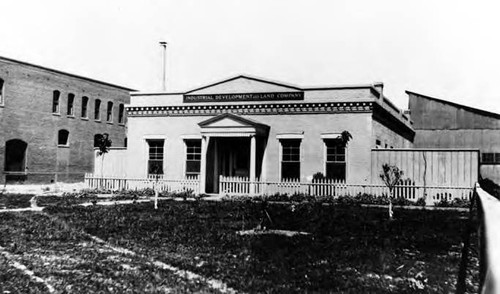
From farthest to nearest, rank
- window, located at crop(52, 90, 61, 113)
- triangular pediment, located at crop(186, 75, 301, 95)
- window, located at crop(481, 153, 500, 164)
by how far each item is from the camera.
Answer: window, located at crop(52, 90, 61, 113), window, located at crop(481, 153, 500, 164), triangular pediment, located at crop(186, 75, 301, 95)

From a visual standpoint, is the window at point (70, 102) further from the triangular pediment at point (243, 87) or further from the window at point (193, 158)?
the window at point (193, 158)

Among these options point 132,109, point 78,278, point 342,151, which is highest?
point 132,109

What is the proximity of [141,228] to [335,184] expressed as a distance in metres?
11.8

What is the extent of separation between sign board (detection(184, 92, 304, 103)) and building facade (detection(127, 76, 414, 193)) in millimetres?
50

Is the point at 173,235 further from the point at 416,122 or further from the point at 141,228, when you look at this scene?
the point at 416,122

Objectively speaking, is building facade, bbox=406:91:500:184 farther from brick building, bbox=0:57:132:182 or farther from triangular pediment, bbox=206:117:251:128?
brick building, bbox=0:57:132:182

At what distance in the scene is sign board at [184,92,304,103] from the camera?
23828mm

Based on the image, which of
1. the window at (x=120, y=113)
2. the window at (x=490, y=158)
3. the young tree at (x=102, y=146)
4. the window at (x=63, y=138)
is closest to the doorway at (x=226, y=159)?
the young tree at (x=102, y=146)

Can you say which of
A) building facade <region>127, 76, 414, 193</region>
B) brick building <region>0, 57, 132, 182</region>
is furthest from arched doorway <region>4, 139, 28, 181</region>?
building facade <region>127, 76, 414, 193</region>

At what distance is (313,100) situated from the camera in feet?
76.6

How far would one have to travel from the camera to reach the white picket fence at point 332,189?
2058 cm

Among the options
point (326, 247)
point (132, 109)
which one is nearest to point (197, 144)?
point (132, 109)

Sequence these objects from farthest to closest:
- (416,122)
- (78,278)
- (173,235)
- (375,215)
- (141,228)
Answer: (416,122)
(375,215)
(141,228)
(173,235)
(78,278)

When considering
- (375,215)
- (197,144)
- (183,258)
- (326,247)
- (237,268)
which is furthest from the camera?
(197,144)
